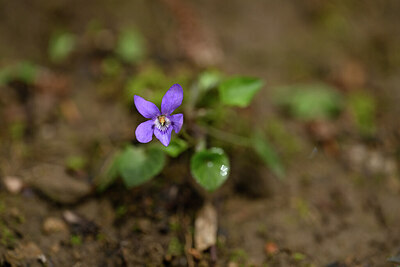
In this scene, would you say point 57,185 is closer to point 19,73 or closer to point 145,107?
point 145,107

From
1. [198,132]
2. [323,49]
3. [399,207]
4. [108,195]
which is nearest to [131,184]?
[108,195]

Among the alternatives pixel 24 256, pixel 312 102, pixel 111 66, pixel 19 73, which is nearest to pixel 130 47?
pixel 111 66

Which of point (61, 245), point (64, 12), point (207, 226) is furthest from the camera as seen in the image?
point (64, 12)

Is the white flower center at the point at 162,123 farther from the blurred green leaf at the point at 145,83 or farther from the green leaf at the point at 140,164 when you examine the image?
the blurred green leaf at the point at 145,83

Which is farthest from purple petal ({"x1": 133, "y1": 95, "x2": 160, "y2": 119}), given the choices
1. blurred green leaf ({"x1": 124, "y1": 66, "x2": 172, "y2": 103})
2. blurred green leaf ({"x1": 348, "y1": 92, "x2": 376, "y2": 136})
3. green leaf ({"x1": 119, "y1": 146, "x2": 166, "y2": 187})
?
blurred green leaf ({"x1": 348, "y1": 92, "x2": 376, "y2": 136})

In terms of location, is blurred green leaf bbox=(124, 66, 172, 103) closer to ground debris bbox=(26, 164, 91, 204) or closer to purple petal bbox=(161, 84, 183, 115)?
ground debris bbox=(26, 164, 91, 204)

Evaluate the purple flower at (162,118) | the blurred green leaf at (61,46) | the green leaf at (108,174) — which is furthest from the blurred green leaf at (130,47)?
the purple flower at (162,118)

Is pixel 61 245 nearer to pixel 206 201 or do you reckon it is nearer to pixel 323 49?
pixel 206 201
